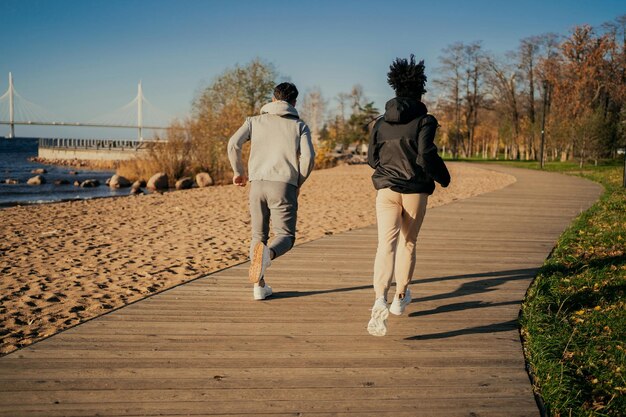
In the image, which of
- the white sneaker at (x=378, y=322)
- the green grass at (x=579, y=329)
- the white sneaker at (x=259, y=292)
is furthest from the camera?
the white sneaker at (x=259, y=292)

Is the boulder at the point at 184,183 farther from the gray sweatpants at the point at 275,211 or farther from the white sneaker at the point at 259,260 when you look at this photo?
the white sneaker at the point at 259,260

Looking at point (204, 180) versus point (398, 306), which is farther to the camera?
point (204, 180)

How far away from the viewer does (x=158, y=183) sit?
25.9m

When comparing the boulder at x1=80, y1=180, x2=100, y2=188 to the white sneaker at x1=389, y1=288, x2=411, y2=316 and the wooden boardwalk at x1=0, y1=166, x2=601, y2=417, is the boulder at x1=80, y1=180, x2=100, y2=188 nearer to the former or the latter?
the wooden boardwalk at x1=0, y1=166, x2=601, y2=417

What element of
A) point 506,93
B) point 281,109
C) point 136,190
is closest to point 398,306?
point 281,109

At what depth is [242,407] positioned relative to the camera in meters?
2.93

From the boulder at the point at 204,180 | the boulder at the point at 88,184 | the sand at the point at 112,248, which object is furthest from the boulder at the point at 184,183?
the sand at the point at 112,248

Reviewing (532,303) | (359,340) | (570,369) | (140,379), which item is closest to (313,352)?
(359,340)

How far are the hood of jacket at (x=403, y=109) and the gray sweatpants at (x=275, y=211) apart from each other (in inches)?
42.8

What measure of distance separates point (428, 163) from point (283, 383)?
1806 mm

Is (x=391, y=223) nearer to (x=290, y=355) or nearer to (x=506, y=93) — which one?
(x=290, y=355)

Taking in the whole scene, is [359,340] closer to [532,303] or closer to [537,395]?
[537,395]

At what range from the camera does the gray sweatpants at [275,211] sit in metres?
4.59

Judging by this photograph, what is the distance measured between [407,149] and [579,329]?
6.86 feet
